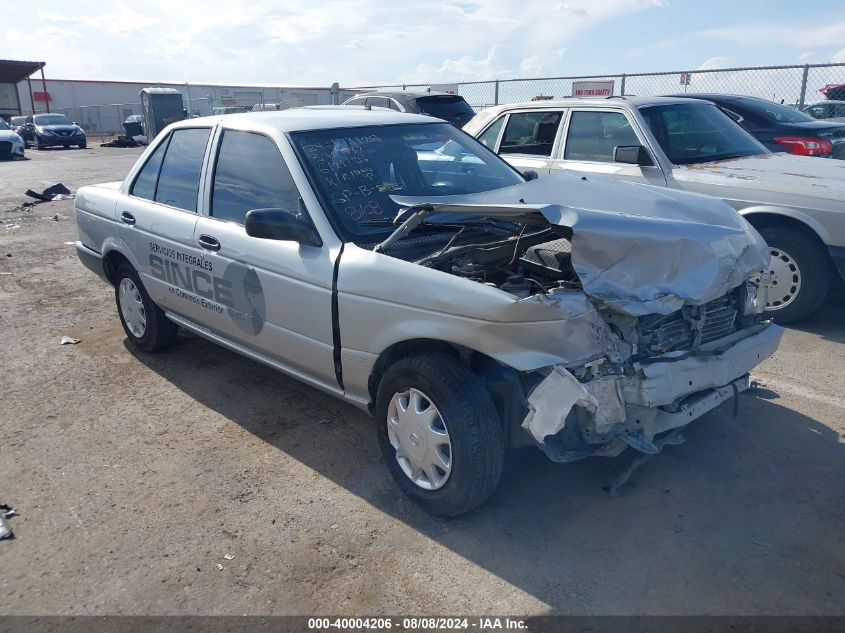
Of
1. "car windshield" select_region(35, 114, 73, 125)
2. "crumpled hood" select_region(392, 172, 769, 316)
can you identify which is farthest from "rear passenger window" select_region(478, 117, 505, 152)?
"car windshield" select_region(35, 114, 73, 125)

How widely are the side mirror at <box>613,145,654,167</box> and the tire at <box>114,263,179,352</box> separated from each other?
3.96 meters

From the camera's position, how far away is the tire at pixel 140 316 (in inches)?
213

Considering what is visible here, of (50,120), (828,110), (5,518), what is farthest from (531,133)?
(50,120)

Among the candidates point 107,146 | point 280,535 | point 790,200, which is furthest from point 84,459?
point 107,146

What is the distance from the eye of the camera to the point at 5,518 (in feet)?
11.7

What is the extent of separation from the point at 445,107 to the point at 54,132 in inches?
900

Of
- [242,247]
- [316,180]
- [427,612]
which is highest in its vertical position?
[316,180]

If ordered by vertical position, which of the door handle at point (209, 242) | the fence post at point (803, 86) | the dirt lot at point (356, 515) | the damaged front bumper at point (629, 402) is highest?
the fence post at point (803, 86)

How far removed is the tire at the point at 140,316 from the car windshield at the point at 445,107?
28.9 feet

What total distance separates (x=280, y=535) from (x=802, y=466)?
105 inches

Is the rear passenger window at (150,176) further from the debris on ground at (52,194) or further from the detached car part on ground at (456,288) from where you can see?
the debris on ground at (52,194)

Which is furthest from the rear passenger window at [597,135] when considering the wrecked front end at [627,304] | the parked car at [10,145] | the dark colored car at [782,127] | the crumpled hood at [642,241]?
the parked car at [10,145]

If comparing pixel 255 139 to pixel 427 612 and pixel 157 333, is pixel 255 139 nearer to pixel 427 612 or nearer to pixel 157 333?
pixel 157 333

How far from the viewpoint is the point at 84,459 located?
4.11 m
